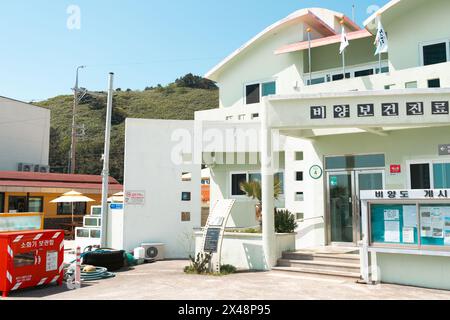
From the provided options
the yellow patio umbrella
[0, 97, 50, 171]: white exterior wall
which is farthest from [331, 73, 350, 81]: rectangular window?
[0, 97, 50, 171]: white exterior wall

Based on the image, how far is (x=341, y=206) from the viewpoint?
14.0 m

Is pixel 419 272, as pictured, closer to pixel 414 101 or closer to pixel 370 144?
pixel 414 101

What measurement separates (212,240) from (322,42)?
9137 mm

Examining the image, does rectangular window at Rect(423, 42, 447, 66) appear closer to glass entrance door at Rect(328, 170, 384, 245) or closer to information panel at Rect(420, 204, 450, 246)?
glass entrance door at Rect(328, 170, 384, 245)

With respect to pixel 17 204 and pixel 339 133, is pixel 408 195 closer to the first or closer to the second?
pixel 339 133

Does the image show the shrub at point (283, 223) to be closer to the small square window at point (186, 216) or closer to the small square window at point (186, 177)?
the small square window at point (186, 216)

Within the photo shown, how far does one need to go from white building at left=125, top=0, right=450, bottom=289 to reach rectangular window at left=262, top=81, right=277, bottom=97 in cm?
5

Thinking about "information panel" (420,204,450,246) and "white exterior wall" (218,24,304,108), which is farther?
"white exterior wall" (218,24,304,108)

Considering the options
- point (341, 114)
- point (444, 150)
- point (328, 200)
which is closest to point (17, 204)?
point (328, 200)

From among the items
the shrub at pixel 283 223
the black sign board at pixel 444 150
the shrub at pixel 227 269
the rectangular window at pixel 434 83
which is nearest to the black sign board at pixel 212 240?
the shrub at pixel 227 269

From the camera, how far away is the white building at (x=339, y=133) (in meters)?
10.1

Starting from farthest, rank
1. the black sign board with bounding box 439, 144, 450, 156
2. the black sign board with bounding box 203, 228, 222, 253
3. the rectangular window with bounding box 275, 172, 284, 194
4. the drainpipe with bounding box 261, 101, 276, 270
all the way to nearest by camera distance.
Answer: the rectangular window with bounding box 275, 172, 284, 194, the black sign board with bounding box 439, 144, 450, 156, the drainpipe with bounding box 261, 101, 276, 270, the black sign board with bounding box 203, 228, 222, 253

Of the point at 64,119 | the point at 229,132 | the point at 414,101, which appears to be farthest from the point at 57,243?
the point at 64,119

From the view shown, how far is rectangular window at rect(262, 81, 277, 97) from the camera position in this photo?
18.0 metres
